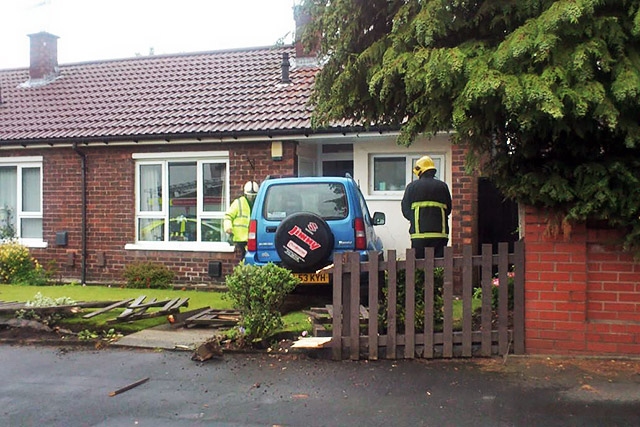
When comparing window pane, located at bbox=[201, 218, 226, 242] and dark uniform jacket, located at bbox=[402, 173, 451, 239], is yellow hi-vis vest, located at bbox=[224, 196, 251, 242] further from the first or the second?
dark uniform jacket, located at bbox=[402, 173, 451, 239]

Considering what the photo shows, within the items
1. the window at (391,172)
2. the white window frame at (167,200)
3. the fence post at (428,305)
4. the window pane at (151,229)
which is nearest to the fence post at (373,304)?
the fence post at (428,305)

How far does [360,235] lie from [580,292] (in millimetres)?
3259

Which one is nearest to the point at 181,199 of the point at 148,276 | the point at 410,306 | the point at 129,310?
the point at 148,276

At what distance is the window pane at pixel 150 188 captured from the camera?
1264 cm

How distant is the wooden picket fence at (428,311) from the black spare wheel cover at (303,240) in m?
1.67

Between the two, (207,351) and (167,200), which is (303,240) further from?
(167,200)

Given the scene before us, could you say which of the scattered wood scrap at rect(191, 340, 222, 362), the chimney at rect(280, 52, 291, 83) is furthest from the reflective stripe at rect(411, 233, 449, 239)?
the chimney at rect(280, 52, 291, 83)

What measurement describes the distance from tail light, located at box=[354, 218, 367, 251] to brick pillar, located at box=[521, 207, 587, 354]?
112 inches

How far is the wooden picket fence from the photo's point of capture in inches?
248

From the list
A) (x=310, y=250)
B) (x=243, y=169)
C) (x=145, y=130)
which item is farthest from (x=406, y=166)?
(x=145, y=130)

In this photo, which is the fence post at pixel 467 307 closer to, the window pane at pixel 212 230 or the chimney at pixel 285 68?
the window pane at pixel 212 230

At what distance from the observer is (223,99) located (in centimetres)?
1312

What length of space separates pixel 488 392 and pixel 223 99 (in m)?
9.27

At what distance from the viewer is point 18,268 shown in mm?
12773
